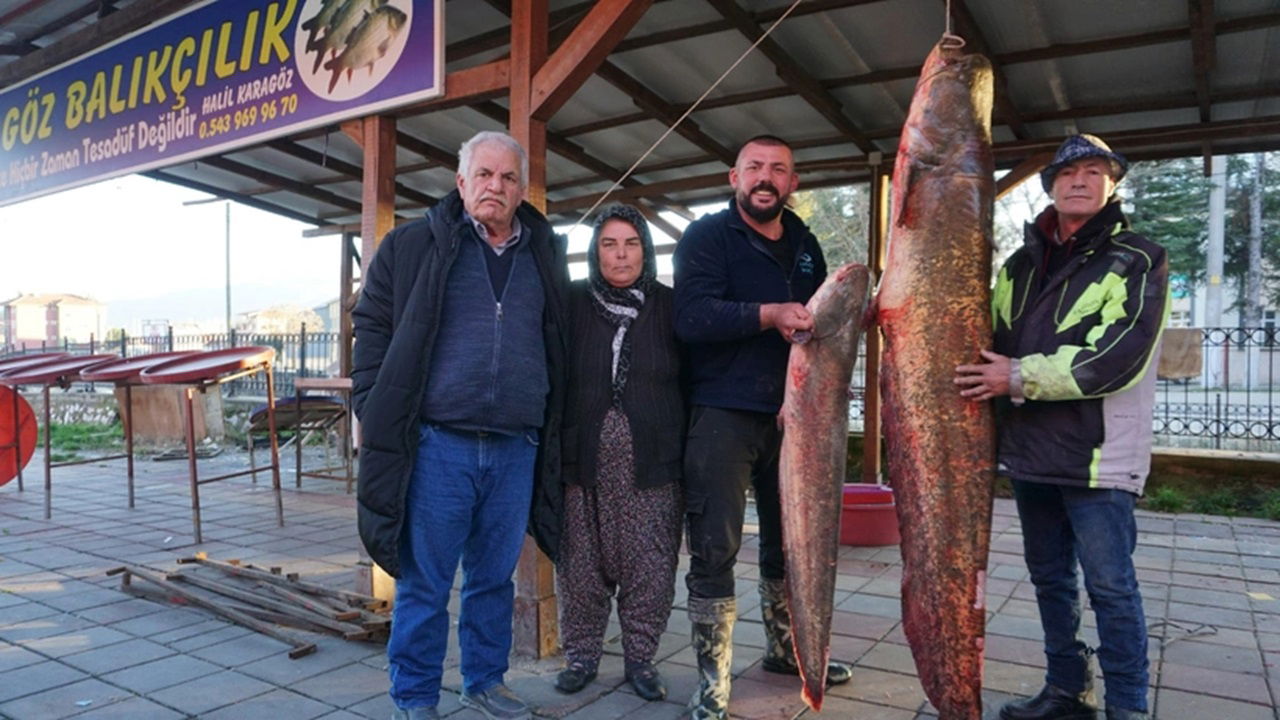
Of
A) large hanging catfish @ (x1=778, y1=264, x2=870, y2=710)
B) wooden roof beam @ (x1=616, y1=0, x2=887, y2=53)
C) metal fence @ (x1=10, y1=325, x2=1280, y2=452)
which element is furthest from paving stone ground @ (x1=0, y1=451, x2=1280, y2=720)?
metal fence @ (x1=10, y1=325, x2=1280, y2=452)

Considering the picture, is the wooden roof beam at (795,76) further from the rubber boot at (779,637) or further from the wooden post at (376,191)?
the rubber boot at (779,637)

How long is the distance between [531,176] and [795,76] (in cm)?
275

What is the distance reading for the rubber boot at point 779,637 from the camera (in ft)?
10.6

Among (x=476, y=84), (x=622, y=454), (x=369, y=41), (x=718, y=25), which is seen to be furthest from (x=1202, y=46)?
(x=369, y=41)

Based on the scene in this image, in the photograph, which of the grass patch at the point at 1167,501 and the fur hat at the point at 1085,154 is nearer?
the fur hat at the point at 1085,154

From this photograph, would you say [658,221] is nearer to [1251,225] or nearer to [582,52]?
[582,52]

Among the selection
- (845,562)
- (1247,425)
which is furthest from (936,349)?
(1247,425)

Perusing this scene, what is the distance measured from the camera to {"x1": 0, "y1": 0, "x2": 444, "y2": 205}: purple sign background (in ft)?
12.9

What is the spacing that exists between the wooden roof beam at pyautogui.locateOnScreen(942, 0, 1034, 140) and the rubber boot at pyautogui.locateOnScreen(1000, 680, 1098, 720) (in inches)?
104

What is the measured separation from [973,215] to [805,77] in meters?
3.78

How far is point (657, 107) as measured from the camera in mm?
6410

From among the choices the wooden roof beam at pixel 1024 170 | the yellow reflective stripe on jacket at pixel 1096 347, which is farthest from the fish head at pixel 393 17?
the wooden roof beam at pixel 1024 170

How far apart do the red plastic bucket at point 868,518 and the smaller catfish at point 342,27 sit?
4.03 metres

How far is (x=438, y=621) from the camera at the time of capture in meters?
2.77
